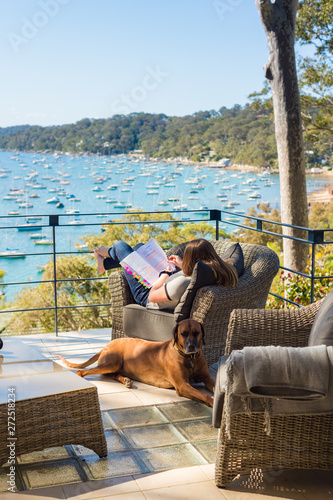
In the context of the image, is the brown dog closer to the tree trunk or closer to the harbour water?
the tree trunk

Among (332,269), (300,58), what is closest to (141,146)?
(300,58)

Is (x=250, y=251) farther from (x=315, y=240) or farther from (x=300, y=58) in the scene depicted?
(x=300, y=58)

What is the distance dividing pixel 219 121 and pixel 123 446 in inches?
756

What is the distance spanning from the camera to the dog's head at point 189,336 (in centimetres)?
282

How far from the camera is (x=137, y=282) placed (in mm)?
3678

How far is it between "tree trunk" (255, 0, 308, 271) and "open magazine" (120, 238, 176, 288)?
12.2ft

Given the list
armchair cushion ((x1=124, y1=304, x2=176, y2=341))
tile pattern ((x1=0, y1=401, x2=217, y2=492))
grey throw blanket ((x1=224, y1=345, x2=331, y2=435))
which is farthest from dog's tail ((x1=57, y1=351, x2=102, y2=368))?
grey throw blanket ((x1=224, y1=345, x2=331, y2=435))

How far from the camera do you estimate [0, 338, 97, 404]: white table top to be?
2.18m

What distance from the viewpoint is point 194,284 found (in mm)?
3166

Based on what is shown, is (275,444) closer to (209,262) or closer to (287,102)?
(209,262)

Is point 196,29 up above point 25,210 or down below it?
above

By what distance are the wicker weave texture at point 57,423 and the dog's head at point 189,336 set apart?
2.34 feet

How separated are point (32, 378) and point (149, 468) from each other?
624 millimetres

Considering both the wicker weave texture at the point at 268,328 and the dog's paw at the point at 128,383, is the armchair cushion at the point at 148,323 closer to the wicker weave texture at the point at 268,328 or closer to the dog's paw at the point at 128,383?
the dog's paw at the point at 128,383
